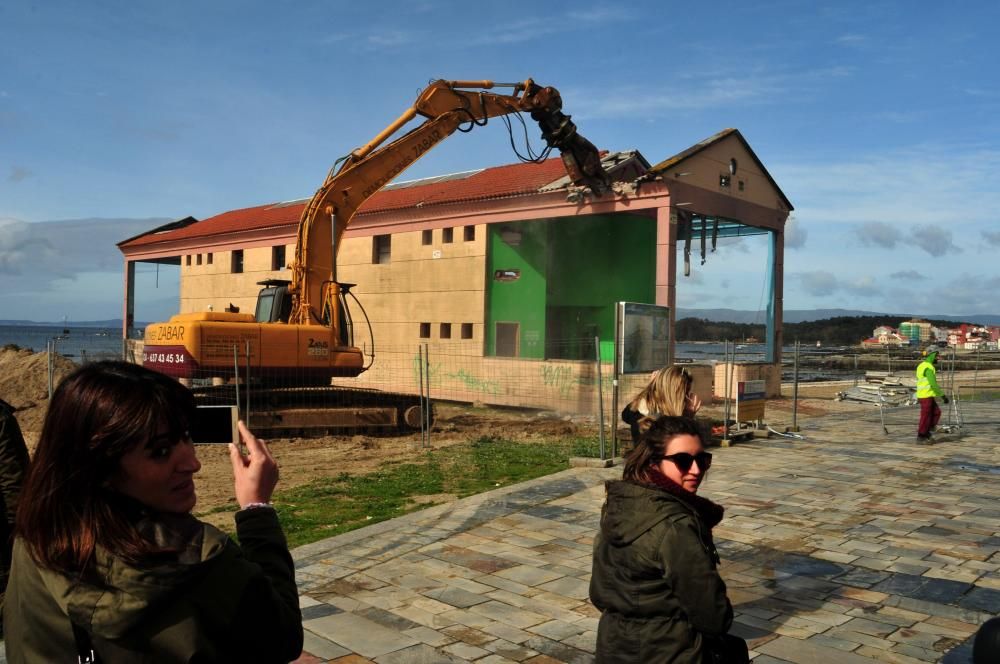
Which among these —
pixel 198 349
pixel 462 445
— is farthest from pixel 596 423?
pixel 198 349

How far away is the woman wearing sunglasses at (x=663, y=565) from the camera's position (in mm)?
2631

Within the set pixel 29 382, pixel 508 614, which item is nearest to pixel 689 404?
pixel 508 614

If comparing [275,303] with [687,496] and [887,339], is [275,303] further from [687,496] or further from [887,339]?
[887,339]

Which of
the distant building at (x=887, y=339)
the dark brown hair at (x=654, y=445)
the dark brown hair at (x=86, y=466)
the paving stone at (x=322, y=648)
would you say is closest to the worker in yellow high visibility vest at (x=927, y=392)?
the paving stone at (x=322, y=648)

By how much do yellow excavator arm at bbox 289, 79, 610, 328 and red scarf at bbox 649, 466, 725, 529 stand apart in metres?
13.4

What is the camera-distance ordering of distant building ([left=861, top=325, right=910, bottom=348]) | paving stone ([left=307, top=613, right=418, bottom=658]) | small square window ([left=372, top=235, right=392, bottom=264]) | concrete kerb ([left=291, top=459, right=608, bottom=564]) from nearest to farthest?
paving stone ([left=307, top=613, right=418, bottom=658]), concrete kerb ([left=291, top=459, right=608, bottom=564]), small square window ([left=372, top=235, right=392, bottom=264]), distant building ([left=861, top=325, right=910, bottom=348])

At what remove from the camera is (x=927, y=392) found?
13883 mm

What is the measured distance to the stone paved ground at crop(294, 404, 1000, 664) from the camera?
4988 mm

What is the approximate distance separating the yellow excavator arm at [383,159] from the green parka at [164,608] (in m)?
14.2

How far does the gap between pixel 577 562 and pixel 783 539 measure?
2.14 metres

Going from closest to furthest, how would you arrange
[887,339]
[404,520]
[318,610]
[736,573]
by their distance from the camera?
[318,610] < [736,573] < [404,520] < [887,339]

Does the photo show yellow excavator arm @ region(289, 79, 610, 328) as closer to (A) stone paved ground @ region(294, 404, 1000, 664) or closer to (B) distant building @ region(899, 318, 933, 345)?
(A) stone paved ground @ region(294, 404, 1000, 664)

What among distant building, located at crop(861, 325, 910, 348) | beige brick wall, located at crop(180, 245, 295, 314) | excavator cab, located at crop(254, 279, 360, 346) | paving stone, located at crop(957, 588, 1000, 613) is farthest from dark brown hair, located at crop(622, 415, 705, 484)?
distant building, located at crop(861, 325, 910, 348)

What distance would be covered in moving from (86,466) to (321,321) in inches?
562
